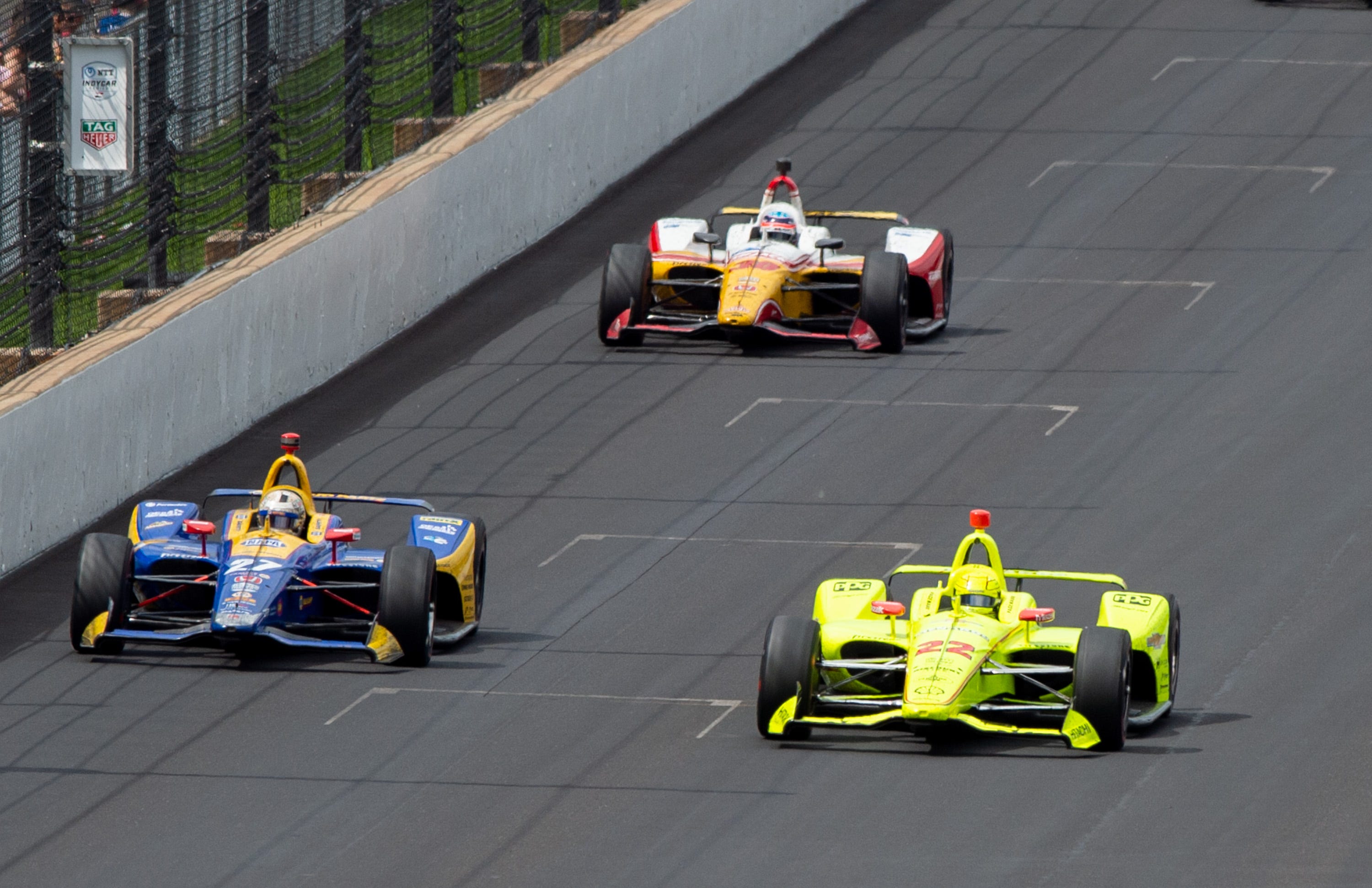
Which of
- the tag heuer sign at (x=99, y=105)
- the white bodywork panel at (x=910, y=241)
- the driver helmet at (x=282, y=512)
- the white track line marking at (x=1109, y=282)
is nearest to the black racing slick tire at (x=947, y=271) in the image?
the white bodywork panel at (x=910, y=241)

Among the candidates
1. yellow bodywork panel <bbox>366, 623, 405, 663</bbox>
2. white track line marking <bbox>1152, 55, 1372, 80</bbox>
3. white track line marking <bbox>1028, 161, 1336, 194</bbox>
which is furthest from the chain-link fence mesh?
white track line marking <bbox>1152, 55, 1372, 80</bbox>

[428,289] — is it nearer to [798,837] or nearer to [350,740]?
Result: [350,740]

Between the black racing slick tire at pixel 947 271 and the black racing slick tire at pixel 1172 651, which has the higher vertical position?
the black racing slick tire at pixel 1172 651

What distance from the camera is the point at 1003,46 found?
109 feet

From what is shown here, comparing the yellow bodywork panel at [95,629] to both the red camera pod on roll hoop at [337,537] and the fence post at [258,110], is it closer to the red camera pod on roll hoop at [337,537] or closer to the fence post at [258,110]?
the red camera pod on roll hoop at [337,537]

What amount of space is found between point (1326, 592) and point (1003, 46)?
17387 mm

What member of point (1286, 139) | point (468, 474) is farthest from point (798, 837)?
point (1286, 139)

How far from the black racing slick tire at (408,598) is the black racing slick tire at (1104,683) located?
4.13 m

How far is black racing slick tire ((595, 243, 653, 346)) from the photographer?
77.7 ft

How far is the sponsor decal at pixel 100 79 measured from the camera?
65.1ft

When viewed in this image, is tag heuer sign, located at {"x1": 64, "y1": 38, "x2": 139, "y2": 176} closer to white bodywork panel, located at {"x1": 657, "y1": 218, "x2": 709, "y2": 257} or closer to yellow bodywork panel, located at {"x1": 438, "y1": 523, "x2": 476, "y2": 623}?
yellow bodywork panel, located at {"x1": 438, "y1": 523, "x2": 476, "y2": 623}

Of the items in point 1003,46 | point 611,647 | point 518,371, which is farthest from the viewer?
point 1003,46

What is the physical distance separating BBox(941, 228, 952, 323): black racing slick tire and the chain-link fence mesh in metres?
5.95

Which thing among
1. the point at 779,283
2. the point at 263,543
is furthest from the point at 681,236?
the point at 263,543
